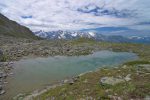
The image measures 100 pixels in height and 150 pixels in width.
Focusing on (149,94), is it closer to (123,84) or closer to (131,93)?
(131,93)

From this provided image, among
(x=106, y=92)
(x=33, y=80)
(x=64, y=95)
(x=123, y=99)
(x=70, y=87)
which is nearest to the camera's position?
(x=123, y=99)

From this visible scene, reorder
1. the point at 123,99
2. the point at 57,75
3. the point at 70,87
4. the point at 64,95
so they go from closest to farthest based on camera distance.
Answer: the point at 123,99
the point at 64,95
the point at 70,87
the point at 57,75

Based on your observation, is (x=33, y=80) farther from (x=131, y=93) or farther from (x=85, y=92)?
(x=131, y=93)

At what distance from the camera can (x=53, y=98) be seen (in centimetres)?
1925

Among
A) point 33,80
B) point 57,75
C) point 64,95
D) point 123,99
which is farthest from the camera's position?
point 57,75

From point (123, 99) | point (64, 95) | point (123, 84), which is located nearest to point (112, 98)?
point (123, 99)

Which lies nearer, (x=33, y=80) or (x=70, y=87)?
(x=70, y=87)

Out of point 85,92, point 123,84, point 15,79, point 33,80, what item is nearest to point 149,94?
point 123,84

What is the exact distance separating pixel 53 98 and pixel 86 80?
13.9ft

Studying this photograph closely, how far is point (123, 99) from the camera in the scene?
1669 centimetres

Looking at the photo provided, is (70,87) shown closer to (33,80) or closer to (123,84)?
(123,84)

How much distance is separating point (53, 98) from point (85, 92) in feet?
9.02

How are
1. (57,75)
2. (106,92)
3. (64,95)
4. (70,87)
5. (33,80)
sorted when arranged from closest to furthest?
(106,92)
(64,95)
(70,87)
(33,80)
(57,75)

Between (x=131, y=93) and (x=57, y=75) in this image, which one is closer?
(x=131, y=93)
